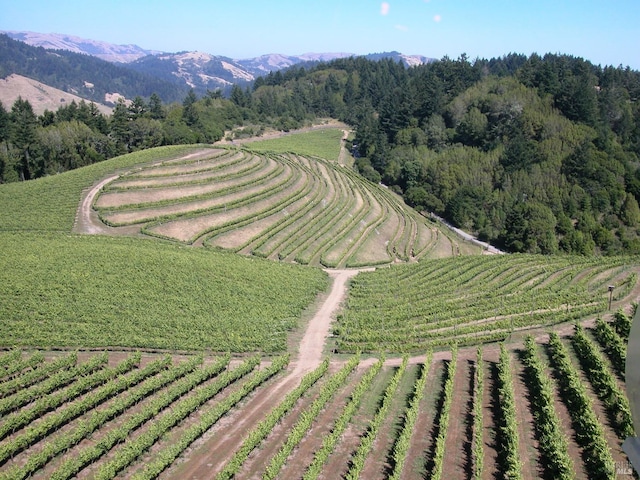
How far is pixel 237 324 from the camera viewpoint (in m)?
41.1

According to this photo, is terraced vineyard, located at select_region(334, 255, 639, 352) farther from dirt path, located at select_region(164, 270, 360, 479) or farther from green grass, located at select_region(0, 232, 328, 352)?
green grass, located at select_region(0, 232, 328, 352)

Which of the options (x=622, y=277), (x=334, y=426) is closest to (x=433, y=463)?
(x=334, y=426)

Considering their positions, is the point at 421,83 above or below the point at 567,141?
above

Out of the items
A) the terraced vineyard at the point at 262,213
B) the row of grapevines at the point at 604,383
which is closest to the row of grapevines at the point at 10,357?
the terraced vineyard at the point at 262,213

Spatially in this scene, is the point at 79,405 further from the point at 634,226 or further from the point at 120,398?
the point at 634,226

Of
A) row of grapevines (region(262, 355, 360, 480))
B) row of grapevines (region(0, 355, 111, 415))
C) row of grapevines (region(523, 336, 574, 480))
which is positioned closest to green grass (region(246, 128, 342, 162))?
row of grapevines (region(262, 355, 360, 480))

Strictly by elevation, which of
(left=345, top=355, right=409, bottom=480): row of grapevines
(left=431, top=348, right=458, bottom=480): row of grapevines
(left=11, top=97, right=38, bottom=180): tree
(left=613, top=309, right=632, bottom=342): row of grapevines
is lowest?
(left=345, top=355, right=409, bottom=480): row of grapevines

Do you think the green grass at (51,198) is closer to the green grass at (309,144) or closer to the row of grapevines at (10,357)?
the row of grapevines at (10,357)

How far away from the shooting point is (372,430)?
27.5 metres

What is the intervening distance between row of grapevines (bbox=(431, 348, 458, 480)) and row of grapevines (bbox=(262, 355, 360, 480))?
21.0 ft

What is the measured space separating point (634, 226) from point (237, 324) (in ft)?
258

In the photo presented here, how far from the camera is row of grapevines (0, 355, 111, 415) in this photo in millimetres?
27047

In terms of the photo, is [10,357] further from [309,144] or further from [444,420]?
[309,144]

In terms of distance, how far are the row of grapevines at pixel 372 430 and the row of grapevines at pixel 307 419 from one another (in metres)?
2.95
